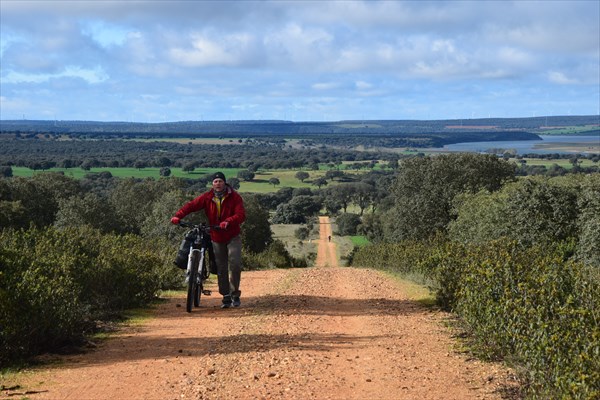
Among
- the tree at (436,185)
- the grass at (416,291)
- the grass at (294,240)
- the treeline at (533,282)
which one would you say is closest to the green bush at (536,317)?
the treeline at (533,282)

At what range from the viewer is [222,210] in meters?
11.2

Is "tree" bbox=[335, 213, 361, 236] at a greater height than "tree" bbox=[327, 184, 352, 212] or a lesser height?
lesser

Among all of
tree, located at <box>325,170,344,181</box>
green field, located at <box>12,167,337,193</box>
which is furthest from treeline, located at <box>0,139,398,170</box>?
tree, located at <box>325,170,344,181</box>

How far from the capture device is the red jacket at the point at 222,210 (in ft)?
36.7

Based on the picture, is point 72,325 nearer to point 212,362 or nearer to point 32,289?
point 32,289

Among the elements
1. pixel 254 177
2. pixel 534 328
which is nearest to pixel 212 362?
pixel 534 328

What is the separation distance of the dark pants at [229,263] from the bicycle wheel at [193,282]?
0.35 metres

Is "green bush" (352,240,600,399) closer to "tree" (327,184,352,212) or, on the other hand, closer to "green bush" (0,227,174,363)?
"green bush" (0,227,174,363)

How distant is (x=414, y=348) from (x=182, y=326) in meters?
3.31

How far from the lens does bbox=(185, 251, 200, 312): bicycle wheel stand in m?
11.1

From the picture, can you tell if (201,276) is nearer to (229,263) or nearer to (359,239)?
(229,263)

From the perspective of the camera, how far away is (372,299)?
13375 mm

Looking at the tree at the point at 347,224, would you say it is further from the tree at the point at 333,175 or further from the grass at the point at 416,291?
the grass at the point at 416,291

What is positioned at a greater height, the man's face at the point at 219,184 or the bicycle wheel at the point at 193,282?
the man's face at the point at 219,184
